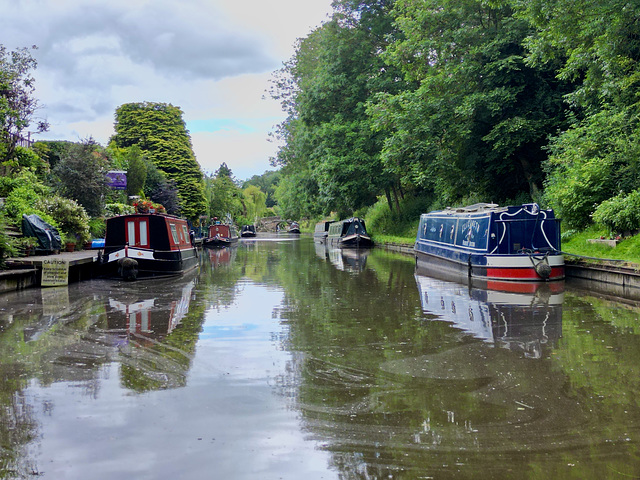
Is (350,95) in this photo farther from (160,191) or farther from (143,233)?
(143,233)

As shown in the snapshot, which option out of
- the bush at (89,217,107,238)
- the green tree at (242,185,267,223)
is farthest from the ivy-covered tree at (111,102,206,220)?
the green tree at (242,185,267,223)

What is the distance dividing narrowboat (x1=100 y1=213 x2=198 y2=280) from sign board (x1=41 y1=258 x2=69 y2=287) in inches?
79.7

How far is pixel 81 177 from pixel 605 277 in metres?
20.1

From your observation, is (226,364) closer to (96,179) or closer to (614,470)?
(614,470)

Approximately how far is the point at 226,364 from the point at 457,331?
3.50 meters

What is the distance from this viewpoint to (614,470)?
3578 millimetres

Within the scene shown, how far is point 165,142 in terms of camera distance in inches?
1969

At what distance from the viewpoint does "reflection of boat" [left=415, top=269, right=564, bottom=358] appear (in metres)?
7.78

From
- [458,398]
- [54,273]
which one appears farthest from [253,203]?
[458,398]

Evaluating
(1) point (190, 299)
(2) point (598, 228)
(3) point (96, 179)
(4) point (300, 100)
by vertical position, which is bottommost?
(1) point (190, 299)

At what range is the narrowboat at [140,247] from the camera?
16650 millimetres

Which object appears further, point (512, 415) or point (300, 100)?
point (300, 100)

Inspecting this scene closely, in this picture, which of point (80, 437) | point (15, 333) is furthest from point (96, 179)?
point (80, 437)

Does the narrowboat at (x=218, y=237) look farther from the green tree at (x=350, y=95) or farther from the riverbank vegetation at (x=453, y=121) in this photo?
the green tree at (x=350, y=95)
